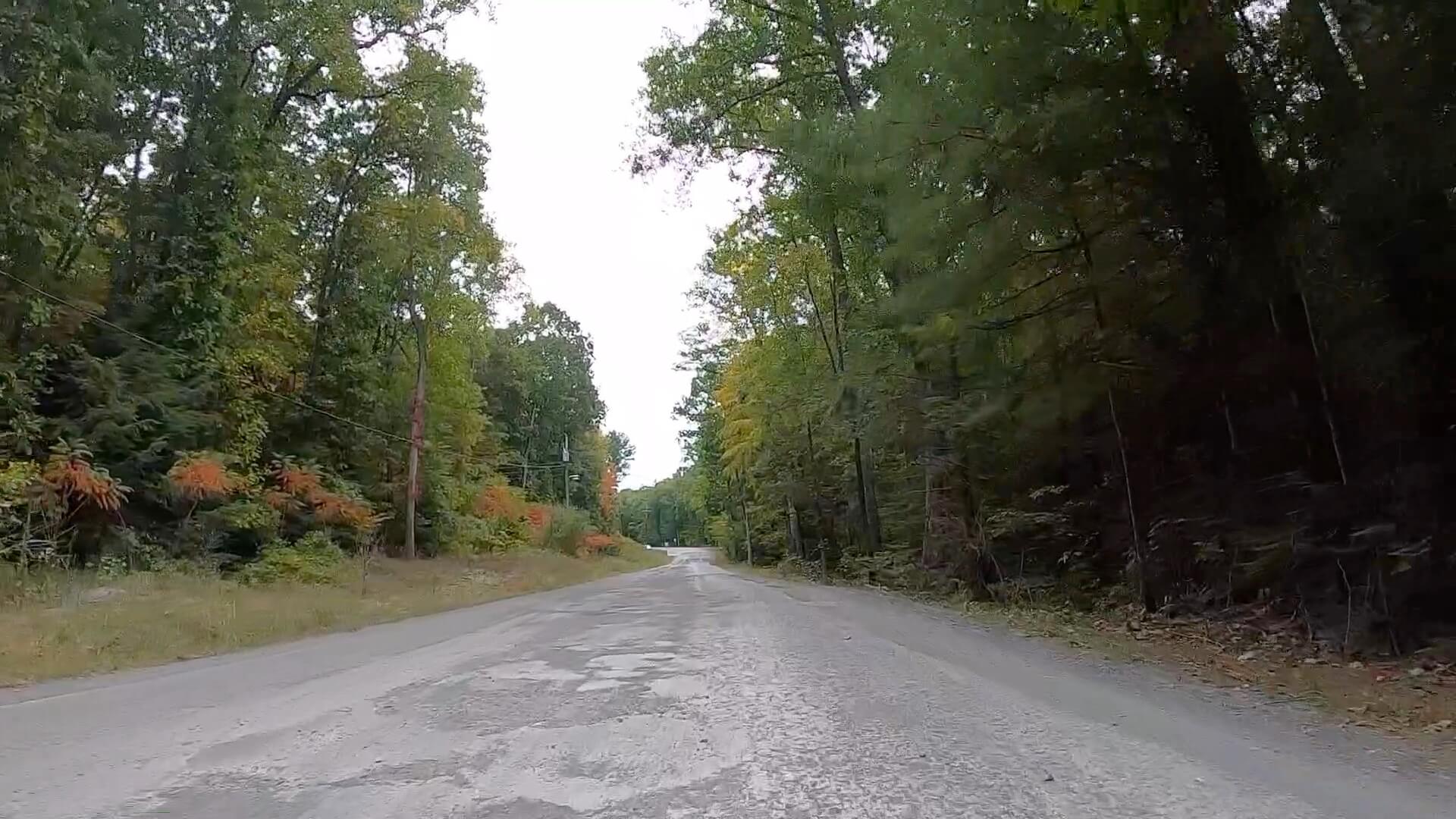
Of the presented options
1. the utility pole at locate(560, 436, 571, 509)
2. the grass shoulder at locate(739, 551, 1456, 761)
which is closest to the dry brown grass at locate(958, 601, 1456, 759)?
the grass shoulder at locate(739, 551, 1456, 761)

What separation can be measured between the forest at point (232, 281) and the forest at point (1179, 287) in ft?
45.4

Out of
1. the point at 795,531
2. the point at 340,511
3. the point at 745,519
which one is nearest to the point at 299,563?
the point at 340,511

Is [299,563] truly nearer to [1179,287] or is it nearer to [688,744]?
[688,744]

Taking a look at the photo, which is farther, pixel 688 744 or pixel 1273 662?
pixel 1273 662

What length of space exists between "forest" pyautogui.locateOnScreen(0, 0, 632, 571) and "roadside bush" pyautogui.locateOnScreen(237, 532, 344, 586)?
198 mm

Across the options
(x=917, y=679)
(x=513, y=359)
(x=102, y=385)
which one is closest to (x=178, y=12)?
(x=102, y=385)

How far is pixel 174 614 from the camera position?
40.9 feet

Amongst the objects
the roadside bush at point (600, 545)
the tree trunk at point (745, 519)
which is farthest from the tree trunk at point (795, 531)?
the roadside bush at point (600, 545)

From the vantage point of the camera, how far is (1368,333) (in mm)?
7727

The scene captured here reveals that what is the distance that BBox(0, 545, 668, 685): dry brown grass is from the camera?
30.4 ft

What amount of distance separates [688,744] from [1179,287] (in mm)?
7504

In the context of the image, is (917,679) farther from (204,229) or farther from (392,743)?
(204,229)

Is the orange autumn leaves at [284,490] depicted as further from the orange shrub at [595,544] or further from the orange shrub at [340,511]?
the orange shrub at [595,544]

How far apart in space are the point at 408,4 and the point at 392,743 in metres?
22.7
